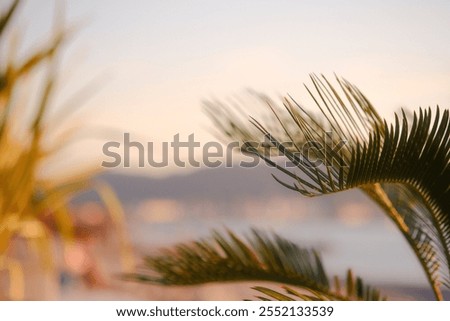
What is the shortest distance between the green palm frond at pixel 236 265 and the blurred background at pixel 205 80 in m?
0.57

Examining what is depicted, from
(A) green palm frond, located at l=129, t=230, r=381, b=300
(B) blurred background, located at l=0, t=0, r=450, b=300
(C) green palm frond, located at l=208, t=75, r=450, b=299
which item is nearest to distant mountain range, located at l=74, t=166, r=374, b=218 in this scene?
(B) blurred background, located at l=0, t=0, r=450, b=300

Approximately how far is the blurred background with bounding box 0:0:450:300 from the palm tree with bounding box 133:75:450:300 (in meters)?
0.57

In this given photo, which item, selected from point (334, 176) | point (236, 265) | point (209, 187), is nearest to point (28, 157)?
point (236, 265)

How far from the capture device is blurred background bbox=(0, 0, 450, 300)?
85.4 inches

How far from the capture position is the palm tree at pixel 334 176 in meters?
1.09

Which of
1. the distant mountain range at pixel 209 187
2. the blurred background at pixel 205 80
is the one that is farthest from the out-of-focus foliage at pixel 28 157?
the distant mountain range at pixel 209 187

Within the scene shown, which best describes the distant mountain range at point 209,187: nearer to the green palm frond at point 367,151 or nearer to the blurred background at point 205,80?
the blurred background at point 205,80

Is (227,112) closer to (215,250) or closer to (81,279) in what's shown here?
(215,250)

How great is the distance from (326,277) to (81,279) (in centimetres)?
135

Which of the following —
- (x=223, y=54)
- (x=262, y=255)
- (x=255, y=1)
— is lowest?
(x=262, y=255)

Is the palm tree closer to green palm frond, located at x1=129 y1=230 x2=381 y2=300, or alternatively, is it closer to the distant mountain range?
green palm frond, located at x1=129 y1=230 x2=381 y2=300

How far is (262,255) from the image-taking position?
1.47m
